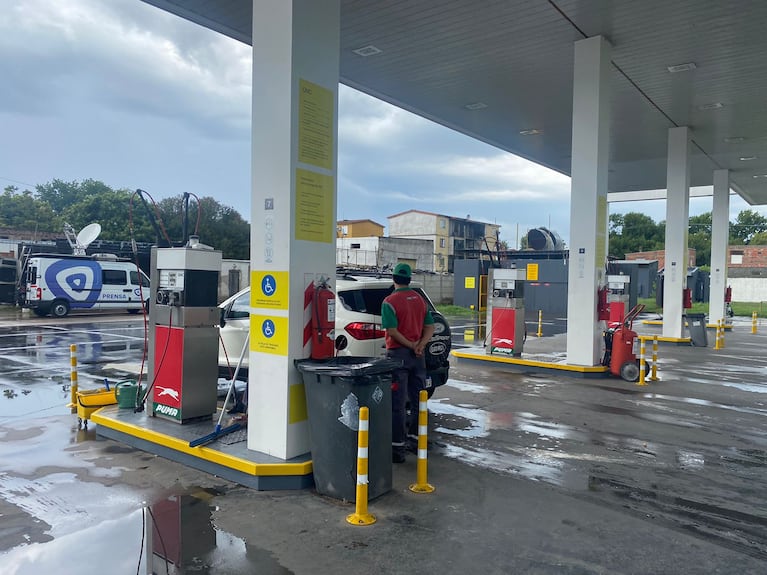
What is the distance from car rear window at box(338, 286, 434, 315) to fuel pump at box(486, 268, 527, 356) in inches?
208

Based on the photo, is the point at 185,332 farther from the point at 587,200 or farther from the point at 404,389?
the point at 587,200

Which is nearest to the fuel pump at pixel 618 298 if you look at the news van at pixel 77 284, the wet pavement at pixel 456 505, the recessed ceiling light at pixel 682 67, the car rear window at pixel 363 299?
the recessed ceiling light at pixel 682 67

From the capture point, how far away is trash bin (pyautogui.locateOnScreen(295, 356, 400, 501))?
439 cm

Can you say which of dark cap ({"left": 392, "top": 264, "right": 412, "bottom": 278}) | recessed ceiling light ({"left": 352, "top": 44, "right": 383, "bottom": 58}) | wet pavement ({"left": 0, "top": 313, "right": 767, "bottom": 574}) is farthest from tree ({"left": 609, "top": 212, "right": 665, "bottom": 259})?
dark cap ({"left": 392, "top": 264, "right": 412, "bottom": 278})

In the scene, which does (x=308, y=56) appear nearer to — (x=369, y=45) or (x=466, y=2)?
(x=466, y=2)

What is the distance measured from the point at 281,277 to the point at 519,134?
46.1ft

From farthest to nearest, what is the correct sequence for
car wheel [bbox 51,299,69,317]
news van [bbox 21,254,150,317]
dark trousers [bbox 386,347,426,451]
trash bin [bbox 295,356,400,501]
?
1. car wheel [bbox 51,299,69,317]
2. news van [bbox 21,254,150,317]
3. dark trousers [bbox 386,347,426,451]
4. trash bin [bbox 295,356,400,501]

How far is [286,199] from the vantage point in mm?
4875

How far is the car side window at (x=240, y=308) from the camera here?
8031 mm

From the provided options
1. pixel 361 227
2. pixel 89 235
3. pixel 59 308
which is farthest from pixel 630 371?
pixel 361 227

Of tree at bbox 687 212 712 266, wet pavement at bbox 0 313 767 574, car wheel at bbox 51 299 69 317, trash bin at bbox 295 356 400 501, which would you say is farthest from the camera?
tree at bbox 687 212 712 266

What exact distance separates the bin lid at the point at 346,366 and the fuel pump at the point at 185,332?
1.63 m

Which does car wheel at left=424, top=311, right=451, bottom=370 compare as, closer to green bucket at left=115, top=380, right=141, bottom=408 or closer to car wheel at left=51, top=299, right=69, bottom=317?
green bucket at left=115, top=380, right=141, bottom=408

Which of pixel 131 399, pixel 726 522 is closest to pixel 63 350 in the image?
pixel 131 399
